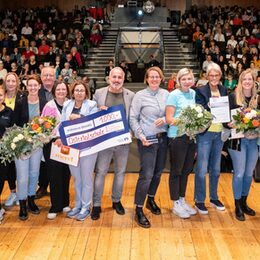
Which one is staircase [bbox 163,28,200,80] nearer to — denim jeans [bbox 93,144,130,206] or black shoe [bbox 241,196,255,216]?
black shoe [bbox 241,196,255,216]

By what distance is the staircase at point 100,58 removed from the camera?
13.3m

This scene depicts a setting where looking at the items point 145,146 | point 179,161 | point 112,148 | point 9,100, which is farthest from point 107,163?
point 9,100

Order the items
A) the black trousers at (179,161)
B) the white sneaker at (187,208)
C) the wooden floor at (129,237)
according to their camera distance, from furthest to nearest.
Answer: the white sneaker at (187,208) → the black trousers at (179,161) → the wooden floor at (129,237)

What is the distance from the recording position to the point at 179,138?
13.0 ft

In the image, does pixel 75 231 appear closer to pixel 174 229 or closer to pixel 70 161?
pixel 70 161

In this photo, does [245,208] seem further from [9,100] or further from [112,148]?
[9,100]

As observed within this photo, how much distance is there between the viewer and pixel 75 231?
3.90 meters

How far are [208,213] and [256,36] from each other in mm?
11058

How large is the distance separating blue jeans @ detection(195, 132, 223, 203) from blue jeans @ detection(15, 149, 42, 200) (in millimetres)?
1550

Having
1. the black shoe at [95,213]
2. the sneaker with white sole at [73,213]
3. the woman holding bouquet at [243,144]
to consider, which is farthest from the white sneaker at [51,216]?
the woman holding bouquet at [243,144]

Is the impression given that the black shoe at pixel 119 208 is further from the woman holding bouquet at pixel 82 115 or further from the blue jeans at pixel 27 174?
the blue jeans at pixel 27 174

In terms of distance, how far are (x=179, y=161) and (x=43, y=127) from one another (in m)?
1.28

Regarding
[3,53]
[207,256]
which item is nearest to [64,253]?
[207,256]

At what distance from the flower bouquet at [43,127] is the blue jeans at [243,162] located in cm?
169
